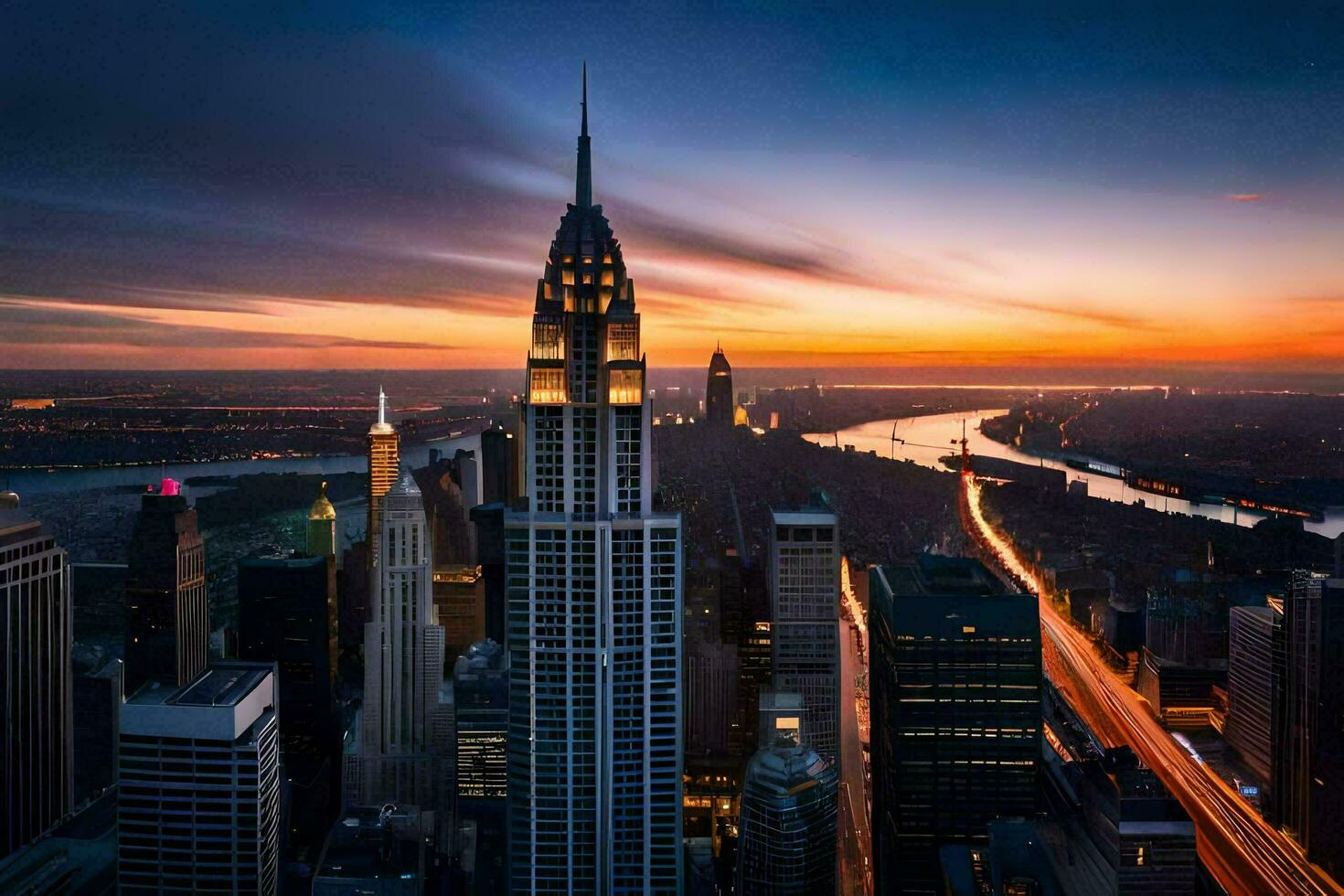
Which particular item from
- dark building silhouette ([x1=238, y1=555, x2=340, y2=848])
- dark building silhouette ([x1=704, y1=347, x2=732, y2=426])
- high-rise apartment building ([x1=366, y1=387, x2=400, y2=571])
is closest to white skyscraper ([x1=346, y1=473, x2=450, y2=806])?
high-rise apartment building ([x1=366, y1=387, x2=400, y2=571])

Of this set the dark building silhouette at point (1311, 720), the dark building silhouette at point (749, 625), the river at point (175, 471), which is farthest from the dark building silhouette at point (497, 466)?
the dark building silhouette at point (1311, 720)

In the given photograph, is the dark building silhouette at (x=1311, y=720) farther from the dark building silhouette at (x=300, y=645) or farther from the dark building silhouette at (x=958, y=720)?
the dark building silhouette at (x=300, y=645)

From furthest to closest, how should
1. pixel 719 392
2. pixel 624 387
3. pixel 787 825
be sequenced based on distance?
pixel 719 392, pixel 787 825, pixel 624 387

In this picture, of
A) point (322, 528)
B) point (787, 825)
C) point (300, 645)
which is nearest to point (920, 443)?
point (787, 825)

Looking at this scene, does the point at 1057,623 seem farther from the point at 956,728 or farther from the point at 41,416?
the point at 41,416

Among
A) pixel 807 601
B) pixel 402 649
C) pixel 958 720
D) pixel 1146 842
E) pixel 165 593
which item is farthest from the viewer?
pixel 402 649

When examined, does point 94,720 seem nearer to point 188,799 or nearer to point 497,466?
point 188,799

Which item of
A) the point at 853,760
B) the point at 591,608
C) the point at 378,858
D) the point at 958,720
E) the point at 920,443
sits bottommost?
the point at 853,760
